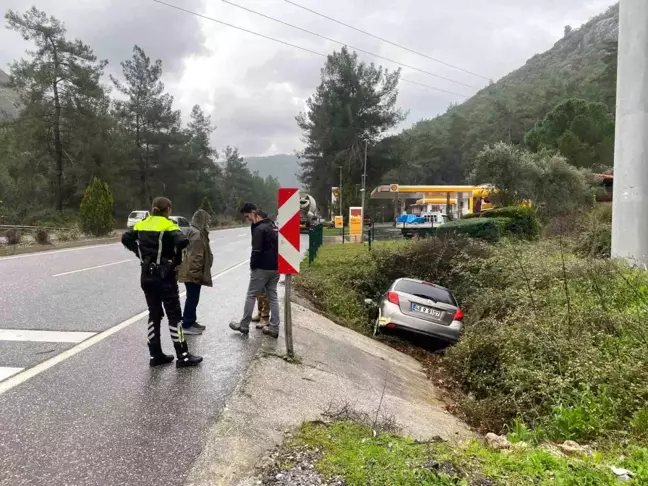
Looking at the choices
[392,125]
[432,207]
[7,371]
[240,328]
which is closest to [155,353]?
[7,371]

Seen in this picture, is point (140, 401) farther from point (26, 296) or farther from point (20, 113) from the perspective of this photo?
point (20, 113)

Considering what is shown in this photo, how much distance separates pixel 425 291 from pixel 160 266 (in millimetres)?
6272

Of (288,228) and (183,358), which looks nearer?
(183,358)

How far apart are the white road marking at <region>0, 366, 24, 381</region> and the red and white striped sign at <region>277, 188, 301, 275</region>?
287 centimetres

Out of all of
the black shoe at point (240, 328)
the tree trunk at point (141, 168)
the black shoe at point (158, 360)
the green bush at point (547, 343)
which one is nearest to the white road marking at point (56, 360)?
the black shoe at point (158, 360)

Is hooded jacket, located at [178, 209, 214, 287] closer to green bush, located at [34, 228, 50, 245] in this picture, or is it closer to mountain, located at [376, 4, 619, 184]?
green bush, located at [34, 228, 50, 245]

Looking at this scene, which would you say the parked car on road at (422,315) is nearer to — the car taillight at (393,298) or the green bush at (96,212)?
the car taillight at (393,298)

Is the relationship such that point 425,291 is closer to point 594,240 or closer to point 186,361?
point 186,361

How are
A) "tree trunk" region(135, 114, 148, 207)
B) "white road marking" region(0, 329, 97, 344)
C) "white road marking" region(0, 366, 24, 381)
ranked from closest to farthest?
"white road marking" region(0, 366, 24, 381), "white road marking" region(0, 329, 97, 344), "tree trunk" region(135, 114, 148, 207)

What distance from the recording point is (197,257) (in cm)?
688

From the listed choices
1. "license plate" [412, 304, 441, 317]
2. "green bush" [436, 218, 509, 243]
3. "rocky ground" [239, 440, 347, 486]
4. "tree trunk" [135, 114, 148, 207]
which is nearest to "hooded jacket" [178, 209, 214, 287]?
"rocky ground" [239, 440, 347, 486]

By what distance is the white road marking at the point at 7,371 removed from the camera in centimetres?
488

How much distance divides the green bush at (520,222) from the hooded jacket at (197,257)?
51.5 feet

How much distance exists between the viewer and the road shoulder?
3553mm
